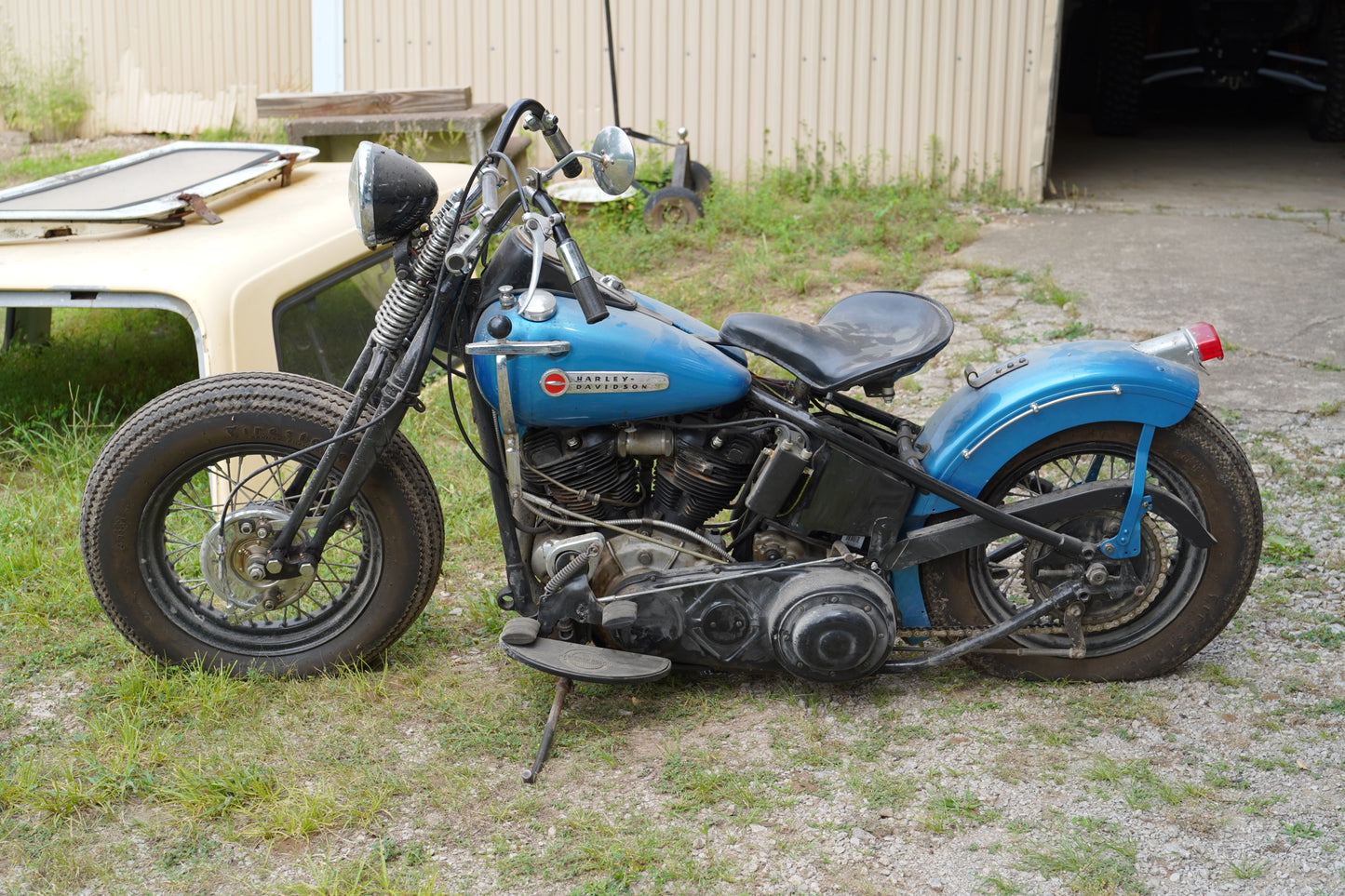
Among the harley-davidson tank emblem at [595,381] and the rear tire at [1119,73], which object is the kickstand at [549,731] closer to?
the harley-davidson tank emblem at [595,381]

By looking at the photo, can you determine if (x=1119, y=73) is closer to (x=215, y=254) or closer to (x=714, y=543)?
(x=215, y=254)

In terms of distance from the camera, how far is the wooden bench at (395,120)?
7.98 m

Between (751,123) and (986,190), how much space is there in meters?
Answer: 1.71

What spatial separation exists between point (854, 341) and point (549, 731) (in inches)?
50.0

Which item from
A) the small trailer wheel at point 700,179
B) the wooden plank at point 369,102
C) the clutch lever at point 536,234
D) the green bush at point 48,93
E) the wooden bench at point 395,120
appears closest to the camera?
the clutch lever at point 536,234

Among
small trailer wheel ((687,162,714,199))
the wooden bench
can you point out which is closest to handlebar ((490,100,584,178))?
the wooden bench

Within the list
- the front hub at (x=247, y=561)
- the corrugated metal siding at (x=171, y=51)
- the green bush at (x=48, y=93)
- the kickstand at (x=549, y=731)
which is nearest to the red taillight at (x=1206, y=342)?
the kickstand at (x=549, y=731)

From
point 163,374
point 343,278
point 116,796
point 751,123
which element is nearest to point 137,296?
point 343,278

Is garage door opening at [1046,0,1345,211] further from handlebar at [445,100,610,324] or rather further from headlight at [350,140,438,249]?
headlight at [350,140,438,249]

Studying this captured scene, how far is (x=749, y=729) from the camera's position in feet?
10.2

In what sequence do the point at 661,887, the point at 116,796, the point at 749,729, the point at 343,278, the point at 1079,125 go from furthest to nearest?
1. the point at 1079,125
2. the point at 343,278
3. the point at 749,729
4. the point at 116,796
5. the point at 661,887

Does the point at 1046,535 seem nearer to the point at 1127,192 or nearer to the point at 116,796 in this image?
the point at 116,796

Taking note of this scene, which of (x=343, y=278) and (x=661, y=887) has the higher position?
(x=343, y=278)

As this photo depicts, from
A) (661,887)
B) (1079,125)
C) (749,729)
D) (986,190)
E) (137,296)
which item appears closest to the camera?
(661,887)
